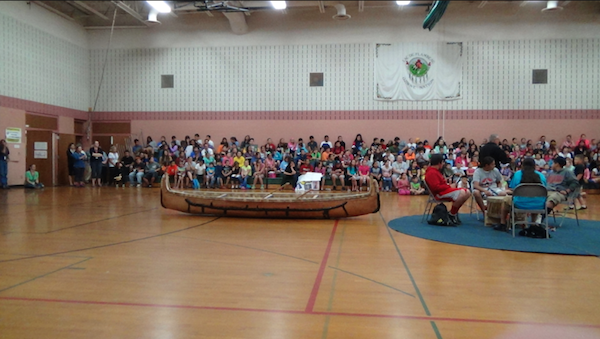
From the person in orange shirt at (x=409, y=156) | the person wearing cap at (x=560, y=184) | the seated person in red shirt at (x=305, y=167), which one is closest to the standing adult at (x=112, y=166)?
the seated person in red shirt at (x=305, y=167)

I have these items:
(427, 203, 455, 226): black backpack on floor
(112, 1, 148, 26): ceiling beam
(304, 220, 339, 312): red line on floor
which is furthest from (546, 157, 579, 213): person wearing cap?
(112, 1, 148, 26): ceiling beam

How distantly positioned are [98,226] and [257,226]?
2.32 m

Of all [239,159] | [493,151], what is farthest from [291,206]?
[239,159]

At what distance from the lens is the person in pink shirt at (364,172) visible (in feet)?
44.5

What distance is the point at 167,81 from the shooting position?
17.5 m

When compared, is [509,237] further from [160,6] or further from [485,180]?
[160,6]

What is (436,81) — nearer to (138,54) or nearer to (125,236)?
(138,54)

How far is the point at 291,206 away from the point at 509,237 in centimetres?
318

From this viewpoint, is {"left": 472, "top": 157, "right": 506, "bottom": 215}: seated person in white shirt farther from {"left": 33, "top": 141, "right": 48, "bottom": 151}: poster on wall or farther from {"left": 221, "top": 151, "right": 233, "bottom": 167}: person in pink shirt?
{"left": 33, "top": 141, "right": 48, "bottom": 151}: poster on wall

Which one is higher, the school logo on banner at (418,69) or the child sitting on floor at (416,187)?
the school logo on banner at (418,69)

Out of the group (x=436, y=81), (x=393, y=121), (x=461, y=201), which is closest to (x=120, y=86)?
(x=393, y=121)

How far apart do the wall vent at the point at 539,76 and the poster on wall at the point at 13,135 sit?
712 inches

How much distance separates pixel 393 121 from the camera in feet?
53.9

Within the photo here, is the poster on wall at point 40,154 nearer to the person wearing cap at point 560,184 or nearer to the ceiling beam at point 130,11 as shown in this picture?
the ceiling beam at point 130,11
